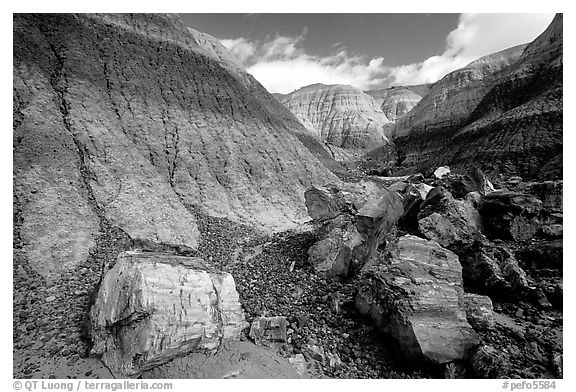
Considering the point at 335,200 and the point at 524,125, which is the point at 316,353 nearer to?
the point at 335,200

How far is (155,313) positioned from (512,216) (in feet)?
36.0

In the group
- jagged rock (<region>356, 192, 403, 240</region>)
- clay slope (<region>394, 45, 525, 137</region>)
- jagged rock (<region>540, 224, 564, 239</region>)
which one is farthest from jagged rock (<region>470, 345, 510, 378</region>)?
clay slope (<region>394, 45, 525, 137</region>)

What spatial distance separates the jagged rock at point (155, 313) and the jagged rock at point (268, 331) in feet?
1.55

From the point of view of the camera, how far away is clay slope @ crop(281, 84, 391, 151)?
70.0 metres

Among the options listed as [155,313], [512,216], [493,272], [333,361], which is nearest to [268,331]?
[333,361]

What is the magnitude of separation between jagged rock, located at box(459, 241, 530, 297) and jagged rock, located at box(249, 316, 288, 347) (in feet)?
16.1

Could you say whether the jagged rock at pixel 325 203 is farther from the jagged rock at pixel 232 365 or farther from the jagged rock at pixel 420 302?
the jagged rock at pixel 232 365

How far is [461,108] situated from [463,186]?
1618 inches

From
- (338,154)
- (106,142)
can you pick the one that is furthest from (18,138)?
(338,154)

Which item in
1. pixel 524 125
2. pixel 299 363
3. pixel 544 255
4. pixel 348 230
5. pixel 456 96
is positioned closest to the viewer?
pixel 299 363

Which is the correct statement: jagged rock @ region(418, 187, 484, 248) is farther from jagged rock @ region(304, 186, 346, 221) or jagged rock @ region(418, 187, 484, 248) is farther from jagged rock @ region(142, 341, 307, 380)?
jagged rock @ region(142, 341, 307, 380)

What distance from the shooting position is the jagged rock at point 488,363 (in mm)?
4934

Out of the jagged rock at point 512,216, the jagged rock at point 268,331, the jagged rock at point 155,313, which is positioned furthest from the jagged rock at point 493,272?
the jagged rock at point 155,313

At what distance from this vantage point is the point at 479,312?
245 inches
